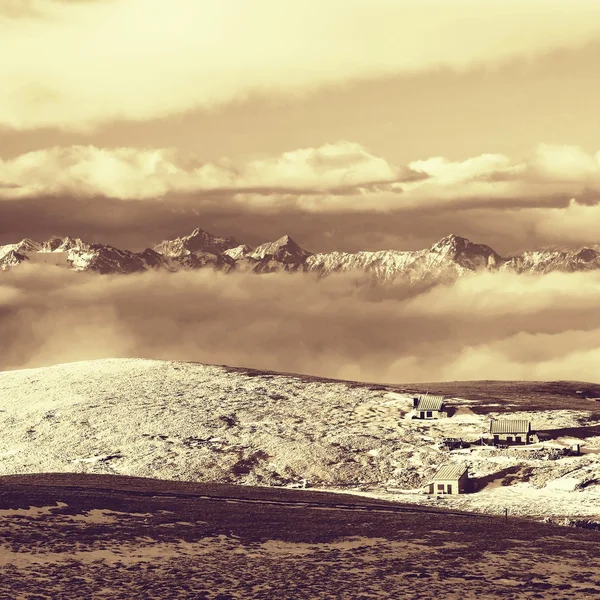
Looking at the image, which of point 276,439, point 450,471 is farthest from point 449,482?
point 276,439

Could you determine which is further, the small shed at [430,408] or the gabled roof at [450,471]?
the small shed at [430,408]

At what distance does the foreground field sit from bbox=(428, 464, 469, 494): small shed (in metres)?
21.9

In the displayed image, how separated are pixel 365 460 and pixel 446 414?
26962mm

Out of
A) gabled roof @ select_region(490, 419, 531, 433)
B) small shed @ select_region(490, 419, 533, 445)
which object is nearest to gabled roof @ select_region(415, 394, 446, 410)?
gabled roof @ select_region(490, 419, 531, 433)

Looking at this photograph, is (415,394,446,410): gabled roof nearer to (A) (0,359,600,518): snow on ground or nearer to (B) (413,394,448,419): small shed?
(B) (413,394,448,419): small shed

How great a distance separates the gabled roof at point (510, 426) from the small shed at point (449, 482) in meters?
21.6

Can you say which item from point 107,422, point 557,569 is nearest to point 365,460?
point 107,422

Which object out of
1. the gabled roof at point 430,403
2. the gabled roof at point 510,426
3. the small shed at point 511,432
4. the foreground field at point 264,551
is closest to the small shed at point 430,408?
the gabled roof at point 430,403

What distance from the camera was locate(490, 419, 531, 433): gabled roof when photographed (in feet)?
394

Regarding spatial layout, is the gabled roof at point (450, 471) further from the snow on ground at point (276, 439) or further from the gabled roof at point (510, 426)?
the gabled roof at point (510, 426)

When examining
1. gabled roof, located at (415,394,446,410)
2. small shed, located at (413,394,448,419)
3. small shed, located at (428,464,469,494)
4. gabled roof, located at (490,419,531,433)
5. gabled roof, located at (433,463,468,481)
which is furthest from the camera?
gabled roof, located at (415,394,446,410)

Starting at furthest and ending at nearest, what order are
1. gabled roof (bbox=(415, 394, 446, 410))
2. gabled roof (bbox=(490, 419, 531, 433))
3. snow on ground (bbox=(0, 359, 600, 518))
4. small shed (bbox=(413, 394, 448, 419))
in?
gabled roof (bbox=(415, 394, 446, 410)), small shed (bbox=(413, 394, 448, 419)), gabled roof (bbox=(490, 419, 531, 433)), snow on ground (bbox=(0, 359, 600, 518))

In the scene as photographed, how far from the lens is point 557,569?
53562 mm

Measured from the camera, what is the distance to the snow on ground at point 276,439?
103 metres
